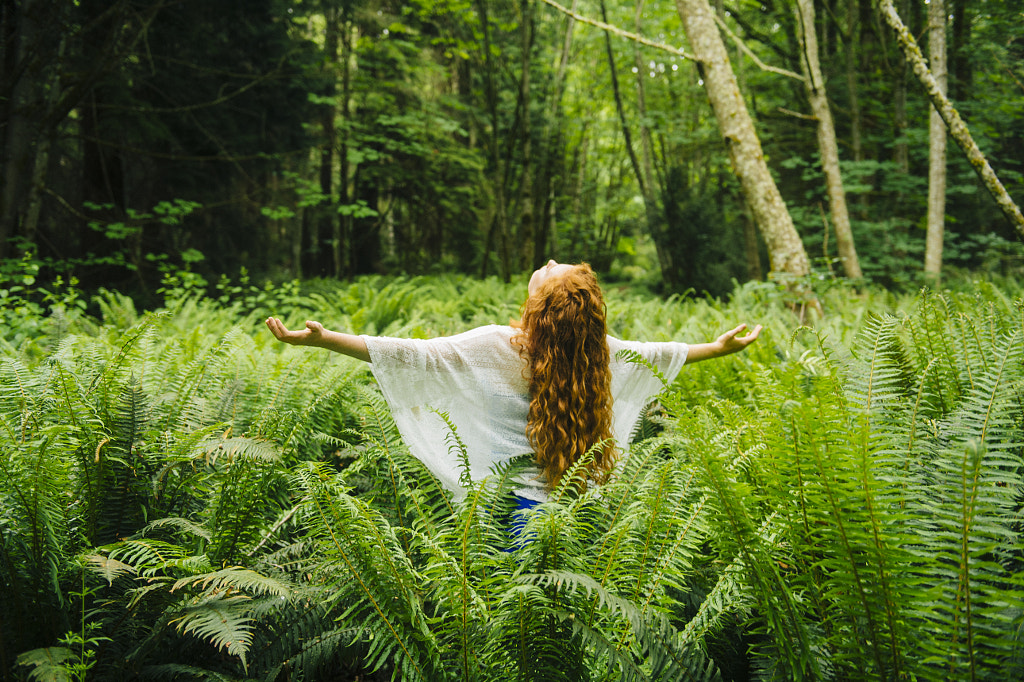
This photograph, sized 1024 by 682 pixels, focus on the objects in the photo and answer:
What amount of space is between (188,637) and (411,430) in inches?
37.1

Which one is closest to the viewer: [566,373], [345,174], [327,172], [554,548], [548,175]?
[554,548]

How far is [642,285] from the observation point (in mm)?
14164

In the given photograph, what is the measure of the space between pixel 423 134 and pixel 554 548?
10451 millimetres

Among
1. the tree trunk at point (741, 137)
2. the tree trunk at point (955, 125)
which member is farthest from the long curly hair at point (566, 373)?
the tree trunk at point (741, 137)

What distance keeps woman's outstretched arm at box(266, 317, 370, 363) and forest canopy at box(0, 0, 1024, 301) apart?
424 centimetres

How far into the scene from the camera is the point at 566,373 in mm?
1982

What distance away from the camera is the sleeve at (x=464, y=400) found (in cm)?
202

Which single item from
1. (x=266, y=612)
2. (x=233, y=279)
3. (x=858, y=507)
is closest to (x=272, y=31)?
(x=233, y=279)

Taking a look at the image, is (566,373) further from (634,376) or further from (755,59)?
(755,59)

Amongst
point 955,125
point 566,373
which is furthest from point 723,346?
point 955,125

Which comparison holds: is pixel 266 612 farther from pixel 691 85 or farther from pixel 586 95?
pixel 586 95

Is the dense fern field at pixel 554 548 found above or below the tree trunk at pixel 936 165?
below

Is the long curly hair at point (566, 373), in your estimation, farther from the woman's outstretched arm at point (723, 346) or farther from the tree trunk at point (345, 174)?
the tree trunk at point (345, 174)

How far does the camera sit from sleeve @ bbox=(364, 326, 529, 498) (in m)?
2.02
